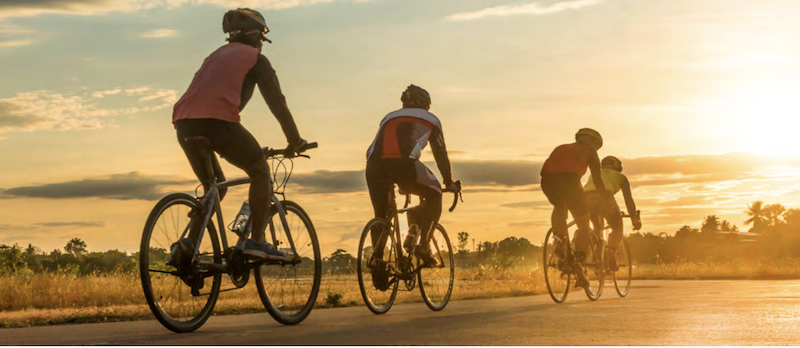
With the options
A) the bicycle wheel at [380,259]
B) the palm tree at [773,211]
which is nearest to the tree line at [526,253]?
the bicycle wheel at [380,259]

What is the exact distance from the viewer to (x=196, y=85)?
7.21m

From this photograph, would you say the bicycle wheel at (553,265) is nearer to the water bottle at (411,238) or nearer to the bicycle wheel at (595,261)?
the bicycle wheel at (595,261)

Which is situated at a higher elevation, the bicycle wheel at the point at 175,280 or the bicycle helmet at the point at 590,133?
the bicycle helmet at the point at 590,133

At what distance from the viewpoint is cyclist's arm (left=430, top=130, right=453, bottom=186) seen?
32.6ft

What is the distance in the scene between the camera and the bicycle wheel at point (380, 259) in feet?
30.4

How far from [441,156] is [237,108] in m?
3.32

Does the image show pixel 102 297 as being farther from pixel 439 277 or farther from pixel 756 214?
pixel 756 214

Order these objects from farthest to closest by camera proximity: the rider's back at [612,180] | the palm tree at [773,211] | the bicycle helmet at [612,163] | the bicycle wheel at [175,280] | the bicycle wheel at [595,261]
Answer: the palm tree at [773,211], the bicycle helmet at [612,163], the rider's back at [612,180], the bicycle wheel at [595,261], the bicycle wheel at [175,280]

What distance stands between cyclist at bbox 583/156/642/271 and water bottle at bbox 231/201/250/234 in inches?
272

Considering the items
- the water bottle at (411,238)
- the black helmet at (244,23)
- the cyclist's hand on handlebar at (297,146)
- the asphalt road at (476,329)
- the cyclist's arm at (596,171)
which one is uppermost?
the black helmet at (244,23)

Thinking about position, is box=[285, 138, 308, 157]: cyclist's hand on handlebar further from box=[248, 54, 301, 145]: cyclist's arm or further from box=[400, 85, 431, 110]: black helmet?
box=[400, 85, 431, 110]: black helmet

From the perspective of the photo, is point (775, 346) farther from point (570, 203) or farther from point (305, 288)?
point (570, 203)

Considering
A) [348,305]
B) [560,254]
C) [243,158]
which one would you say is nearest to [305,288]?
[243,158]

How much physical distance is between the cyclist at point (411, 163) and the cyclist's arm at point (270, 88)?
2.31 m
